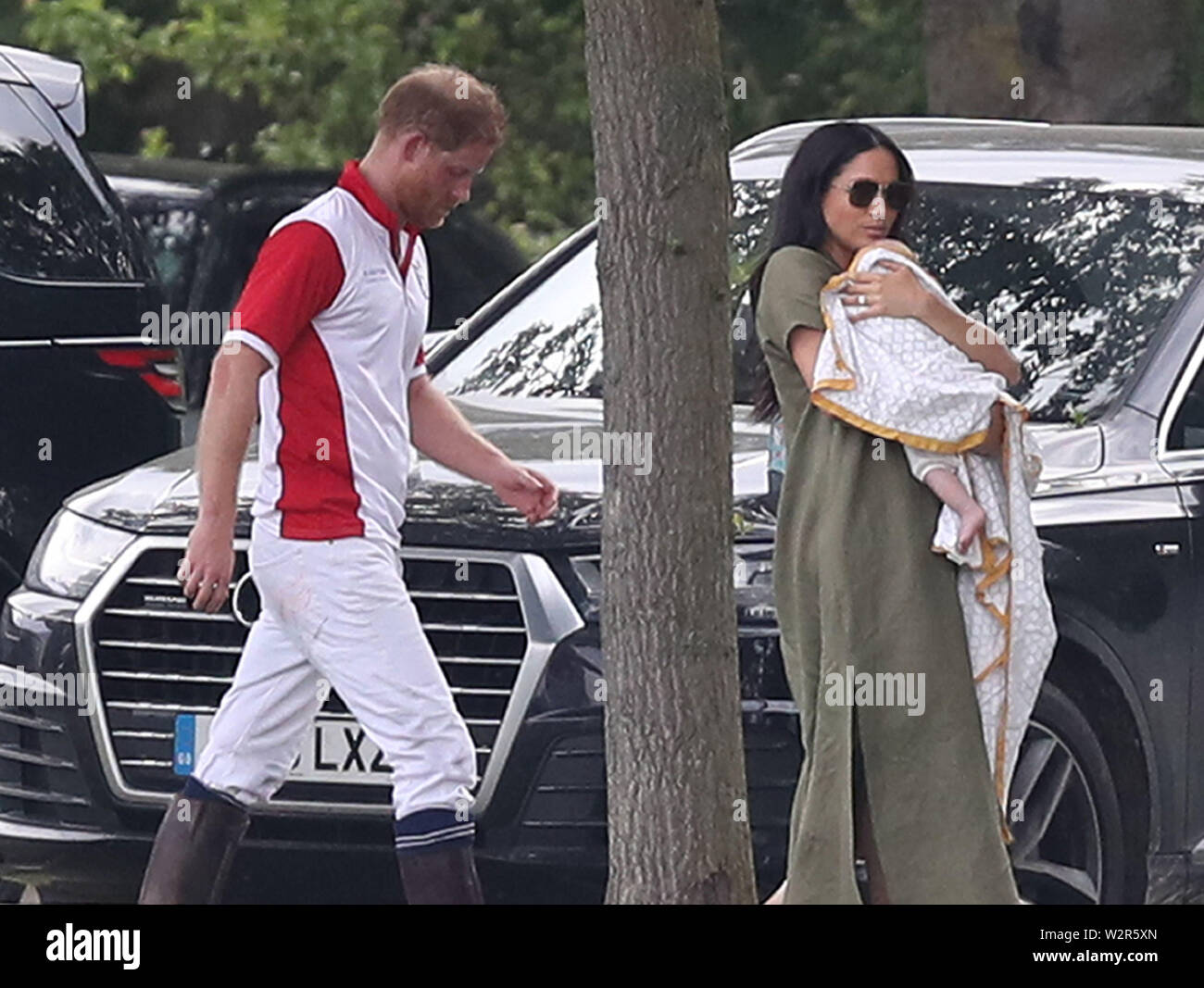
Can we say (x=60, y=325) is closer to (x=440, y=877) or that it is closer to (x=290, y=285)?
(x=290, y=285)

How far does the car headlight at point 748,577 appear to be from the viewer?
19.3 feet

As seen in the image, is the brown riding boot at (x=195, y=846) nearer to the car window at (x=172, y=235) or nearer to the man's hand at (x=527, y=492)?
the man's hand at (x=527, y=492)

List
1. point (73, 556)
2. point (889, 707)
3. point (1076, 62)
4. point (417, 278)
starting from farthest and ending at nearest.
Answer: point (1076, 62)
point (73, 556)
point (417, 278)
point (889, 707)

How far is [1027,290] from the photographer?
667 cm

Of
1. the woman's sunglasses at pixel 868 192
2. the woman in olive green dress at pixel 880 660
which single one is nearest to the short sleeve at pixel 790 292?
the woman in olive green dress at pixel 880 660

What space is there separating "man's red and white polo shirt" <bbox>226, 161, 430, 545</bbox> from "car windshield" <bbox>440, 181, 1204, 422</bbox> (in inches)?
47.9

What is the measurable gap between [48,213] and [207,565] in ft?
9.79

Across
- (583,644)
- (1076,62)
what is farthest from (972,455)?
(1076,62)

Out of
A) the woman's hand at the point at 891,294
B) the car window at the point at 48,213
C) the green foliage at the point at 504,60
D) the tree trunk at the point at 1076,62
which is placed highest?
the green foliage at the point at 504,60

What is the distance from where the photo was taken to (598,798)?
5.84 meters

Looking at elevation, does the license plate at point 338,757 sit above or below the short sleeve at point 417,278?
below

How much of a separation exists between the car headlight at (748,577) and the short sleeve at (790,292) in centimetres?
56
